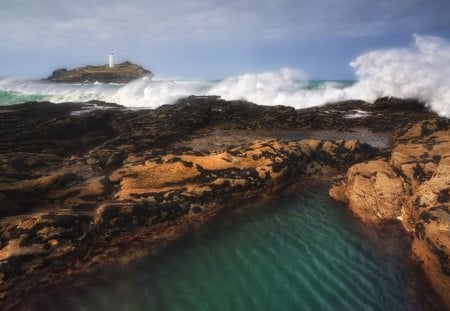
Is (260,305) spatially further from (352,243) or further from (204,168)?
(204,168)

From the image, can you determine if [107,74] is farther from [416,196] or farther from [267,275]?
[267,275]

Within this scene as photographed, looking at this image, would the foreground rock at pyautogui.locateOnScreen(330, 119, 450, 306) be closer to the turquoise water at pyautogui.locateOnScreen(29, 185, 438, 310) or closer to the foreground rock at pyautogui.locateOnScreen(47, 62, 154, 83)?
the turquoise water at pyautogui.locateOnScreen(29, 185, 438, 310)

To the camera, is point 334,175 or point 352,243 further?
point 334,175

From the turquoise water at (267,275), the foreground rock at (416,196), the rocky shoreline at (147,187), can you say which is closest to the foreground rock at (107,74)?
the rocky shoreline at (147,187)

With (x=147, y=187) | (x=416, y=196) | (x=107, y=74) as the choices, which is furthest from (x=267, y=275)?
(x=107, y=74)

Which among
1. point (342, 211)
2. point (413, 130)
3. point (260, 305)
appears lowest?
point (260, 305)

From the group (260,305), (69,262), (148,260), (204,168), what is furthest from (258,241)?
(69,262)

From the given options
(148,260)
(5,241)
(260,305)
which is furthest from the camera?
(148,260)
